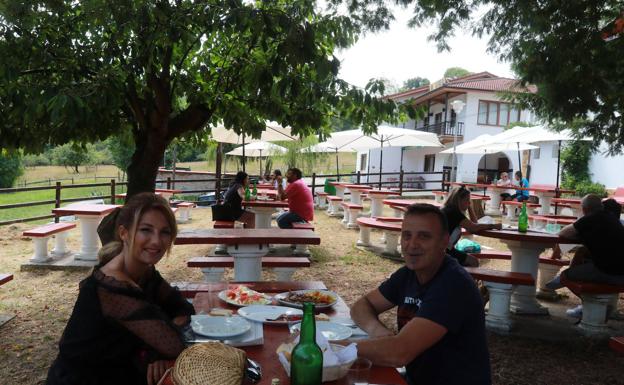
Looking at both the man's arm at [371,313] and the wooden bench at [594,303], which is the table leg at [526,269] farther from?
the man's arm at [371,313]

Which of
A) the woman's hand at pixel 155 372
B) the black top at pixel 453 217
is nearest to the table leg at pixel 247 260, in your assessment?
the black top at pixel 453 217

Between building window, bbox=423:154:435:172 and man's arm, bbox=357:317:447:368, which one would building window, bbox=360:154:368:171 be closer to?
building window, bbox=423:154:435:172

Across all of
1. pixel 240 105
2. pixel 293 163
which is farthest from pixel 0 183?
pixel 240 105

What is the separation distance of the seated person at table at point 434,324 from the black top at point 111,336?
742 millimetres

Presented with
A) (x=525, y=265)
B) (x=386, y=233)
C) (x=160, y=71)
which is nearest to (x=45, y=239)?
(x=160, y=71)

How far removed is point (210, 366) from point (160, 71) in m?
3.32

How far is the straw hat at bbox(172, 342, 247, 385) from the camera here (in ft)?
4.63

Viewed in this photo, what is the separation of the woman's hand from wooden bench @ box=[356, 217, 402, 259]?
592cm

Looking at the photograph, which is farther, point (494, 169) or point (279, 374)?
point (494, 169)

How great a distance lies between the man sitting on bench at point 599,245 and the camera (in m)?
4.65

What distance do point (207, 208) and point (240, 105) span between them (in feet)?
34.9

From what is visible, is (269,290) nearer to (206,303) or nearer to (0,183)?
(206,303)

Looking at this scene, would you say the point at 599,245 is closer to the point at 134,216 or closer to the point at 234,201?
the point at 134,216

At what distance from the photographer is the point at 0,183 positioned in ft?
107
